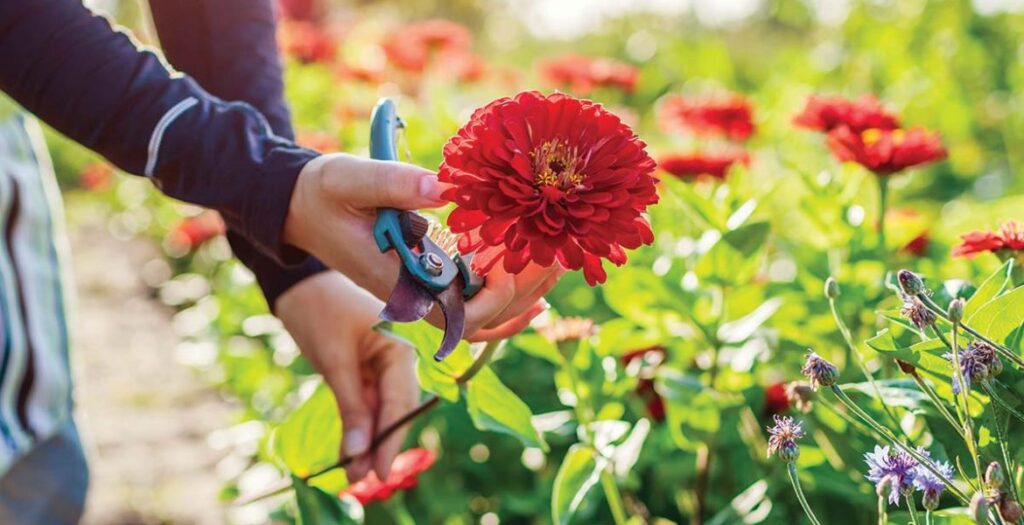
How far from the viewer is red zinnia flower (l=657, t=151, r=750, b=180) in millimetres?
1673

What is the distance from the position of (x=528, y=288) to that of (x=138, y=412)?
212 cm

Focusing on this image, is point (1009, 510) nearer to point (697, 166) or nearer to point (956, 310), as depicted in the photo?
point (956, 310)

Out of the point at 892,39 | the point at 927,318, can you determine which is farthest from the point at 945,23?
the point at 927,318

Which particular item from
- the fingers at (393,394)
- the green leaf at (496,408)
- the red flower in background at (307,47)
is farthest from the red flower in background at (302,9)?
the green leaf at (496,408)

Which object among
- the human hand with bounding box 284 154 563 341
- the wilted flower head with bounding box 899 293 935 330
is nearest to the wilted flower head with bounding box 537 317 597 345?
the human hand with bounding box 284 154 563 341

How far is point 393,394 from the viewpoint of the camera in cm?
115

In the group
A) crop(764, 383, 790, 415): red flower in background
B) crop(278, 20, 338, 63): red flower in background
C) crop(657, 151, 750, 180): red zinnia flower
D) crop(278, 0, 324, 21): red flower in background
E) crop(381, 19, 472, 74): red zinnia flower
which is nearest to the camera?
crop(764, 383, 790, 415): red flower in background

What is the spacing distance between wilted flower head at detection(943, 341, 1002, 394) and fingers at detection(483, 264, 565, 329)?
0.28 m

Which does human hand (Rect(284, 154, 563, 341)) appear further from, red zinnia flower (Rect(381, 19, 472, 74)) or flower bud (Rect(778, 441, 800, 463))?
red zinnia flower (Rect(381, 19, 472, 74))

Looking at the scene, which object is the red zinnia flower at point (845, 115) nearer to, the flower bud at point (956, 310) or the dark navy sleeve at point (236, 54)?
the dark navy sleeve at point (236, 54)

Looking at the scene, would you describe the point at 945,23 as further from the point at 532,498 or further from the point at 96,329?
the point at 96,329

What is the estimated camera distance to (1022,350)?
808 millimetres

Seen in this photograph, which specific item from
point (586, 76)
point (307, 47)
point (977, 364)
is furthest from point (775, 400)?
point (307, 47)

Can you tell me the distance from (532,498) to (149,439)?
4.49ft
